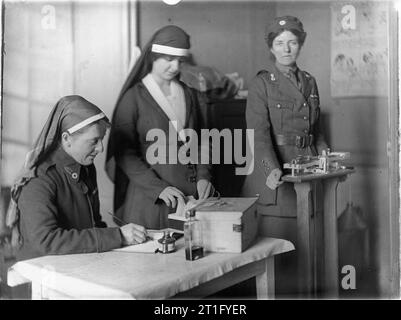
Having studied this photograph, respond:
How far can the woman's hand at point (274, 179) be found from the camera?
148 cm

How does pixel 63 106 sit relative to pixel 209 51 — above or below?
below

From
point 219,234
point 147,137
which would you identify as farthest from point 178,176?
point 219,234

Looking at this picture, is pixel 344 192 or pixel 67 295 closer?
pixel 67 295

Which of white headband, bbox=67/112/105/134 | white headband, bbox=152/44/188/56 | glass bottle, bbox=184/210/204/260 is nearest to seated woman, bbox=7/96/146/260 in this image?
white headband, bbox=67/112/105/134

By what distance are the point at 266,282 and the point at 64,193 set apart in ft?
2.06

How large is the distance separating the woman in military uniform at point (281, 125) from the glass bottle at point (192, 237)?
295mm

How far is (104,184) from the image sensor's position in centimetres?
144

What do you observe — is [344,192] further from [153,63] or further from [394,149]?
[153,63]

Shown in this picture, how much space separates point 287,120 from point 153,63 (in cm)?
47

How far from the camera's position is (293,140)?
1.51m

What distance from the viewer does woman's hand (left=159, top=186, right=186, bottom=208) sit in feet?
4.77

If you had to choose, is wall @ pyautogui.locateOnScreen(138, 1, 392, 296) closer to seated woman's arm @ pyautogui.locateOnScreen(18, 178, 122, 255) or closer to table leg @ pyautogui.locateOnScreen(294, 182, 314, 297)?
table leg @ pyautogui.locateOnScreen(294, 182, 314, 297)

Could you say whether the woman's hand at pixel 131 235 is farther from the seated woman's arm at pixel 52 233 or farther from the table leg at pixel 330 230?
the table leg at pixel 330 230
